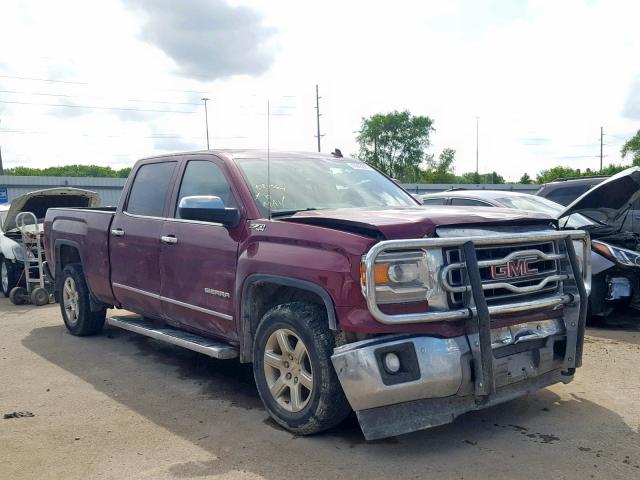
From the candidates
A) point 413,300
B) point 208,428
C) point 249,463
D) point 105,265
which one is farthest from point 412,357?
point 105,265

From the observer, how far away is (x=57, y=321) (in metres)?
8.81

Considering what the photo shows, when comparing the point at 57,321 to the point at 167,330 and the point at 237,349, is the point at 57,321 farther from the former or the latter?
the point at 237,349

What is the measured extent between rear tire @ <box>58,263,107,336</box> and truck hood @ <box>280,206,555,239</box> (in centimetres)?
384

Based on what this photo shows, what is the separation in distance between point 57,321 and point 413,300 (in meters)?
6.66

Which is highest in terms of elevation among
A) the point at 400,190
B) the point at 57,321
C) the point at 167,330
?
the point at 400,190

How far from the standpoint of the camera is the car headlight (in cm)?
362

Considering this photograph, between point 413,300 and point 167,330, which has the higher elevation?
point 413,300

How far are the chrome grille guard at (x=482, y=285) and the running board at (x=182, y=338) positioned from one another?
5.44 feet

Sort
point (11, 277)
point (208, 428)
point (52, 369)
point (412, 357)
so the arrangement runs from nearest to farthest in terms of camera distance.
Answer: point (412, 357) < point (208, 428) < point (52, 369) < point (11, 277)

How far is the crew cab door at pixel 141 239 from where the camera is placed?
18.7ft

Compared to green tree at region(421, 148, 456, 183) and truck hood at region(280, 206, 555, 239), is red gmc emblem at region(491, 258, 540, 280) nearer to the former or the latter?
truck hood at region(280, 206, 555, 239)

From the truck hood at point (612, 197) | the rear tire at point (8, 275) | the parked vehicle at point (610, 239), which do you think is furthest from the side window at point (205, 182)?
the rear tire at point (8, 275)

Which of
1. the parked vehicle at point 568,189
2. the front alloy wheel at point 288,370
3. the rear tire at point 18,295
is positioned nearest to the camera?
the front alloy wheel at point 288,370

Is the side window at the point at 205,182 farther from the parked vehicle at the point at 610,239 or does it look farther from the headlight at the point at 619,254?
the headlight at the point at 619,254
